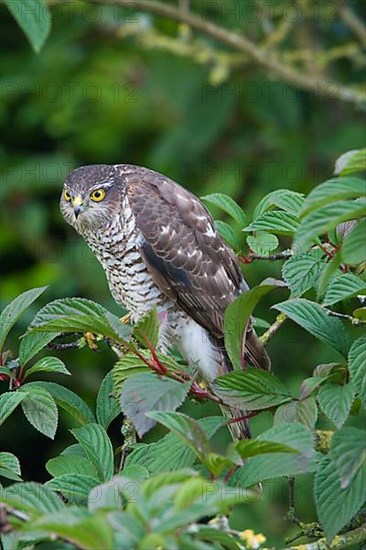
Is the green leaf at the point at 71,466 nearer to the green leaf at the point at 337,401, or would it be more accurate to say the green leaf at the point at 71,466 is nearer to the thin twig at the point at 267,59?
the green leaf at the point at 337,401

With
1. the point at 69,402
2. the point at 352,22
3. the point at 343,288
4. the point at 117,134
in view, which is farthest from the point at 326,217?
the point at 117,134

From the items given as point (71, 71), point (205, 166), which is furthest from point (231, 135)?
point (71, 71)

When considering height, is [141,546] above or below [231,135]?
above

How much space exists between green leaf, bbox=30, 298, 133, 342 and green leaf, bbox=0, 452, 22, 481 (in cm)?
30

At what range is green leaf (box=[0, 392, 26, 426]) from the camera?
2416 mm

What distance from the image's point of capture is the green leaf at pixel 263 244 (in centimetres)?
302

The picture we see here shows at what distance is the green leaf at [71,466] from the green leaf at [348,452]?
623 mm

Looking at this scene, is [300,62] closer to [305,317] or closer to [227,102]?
[227,102]

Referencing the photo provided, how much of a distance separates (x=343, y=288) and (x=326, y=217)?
17.0 inches

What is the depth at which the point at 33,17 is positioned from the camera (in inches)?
134

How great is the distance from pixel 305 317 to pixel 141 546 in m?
1.07

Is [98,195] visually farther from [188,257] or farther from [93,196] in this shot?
[188,257]

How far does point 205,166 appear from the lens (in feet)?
22.6

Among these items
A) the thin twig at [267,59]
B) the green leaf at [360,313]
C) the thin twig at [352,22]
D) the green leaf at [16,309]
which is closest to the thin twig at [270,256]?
the green leaf at [360,313]
